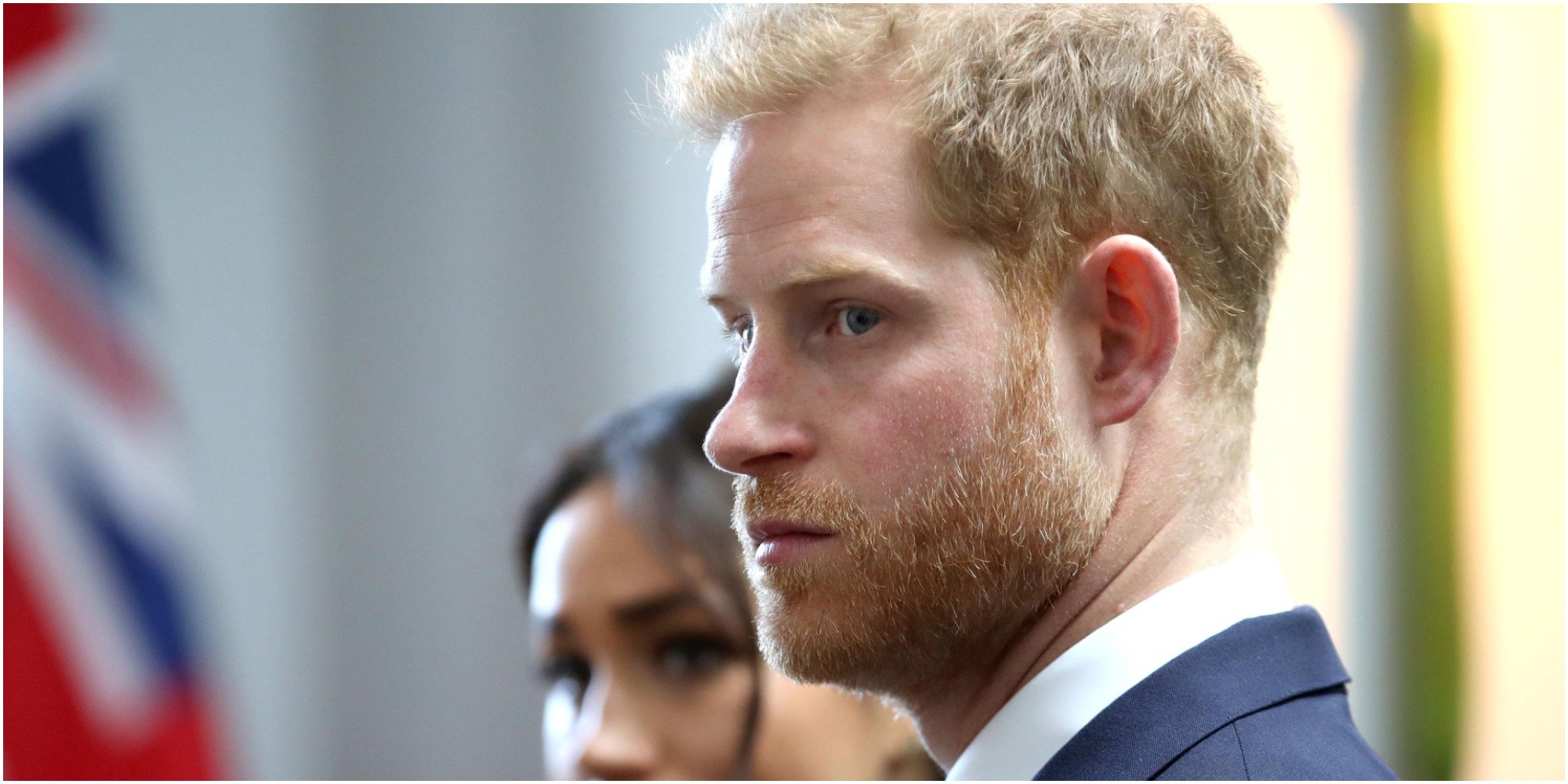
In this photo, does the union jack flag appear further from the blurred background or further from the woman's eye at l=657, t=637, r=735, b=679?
the woman's eye at l=657, t=637, r=735, b=679

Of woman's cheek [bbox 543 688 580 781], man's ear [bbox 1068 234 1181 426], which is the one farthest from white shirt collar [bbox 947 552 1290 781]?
woman's cheek [bbox 543 688 580 781]

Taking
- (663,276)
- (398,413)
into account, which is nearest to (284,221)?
(398,413)

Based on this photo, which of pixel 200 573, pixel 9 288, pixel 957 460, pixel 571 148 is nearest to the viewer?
pixel 957 460

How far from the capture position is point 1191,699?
938 mm

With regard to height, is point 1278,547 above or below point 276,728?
above

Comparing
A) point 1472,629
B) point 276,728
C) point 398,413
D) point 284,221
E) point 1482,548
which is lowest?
point 276,728

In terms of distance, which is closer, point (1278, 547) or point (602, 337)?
point (1278, 547)

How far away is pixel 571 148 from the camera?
3312mm

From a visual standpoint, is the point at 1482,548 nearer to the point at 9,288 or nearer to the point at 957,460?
the point at 957,460

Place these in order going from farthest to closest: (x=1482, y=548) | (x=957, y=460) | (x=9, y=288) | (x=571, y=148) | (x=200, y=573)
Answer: (x=571, y=148)
(x=200, y=573)
(x=9, y=288)
(x=1482, y=548)
(x=957, y=460)

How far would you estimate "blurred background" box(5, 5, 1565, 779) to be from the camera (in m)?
2.53

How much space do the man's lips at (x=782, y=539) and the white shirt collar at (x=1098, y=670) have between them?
191 millimetres

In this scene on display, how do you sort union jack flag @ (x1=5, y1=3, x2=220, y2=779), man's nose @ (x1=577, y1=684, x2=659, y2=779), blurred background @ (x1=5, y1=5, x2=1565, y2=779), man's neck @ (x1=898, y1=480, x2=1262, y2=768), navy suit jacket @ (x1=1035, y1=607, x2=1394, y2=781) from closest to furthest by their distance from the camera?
navy suit jacket @ (x1=1035, y1=607, x2=1394, y2=781) < man's neck @ (x1=898, y1=480, x2=1262, y2=768) < man's nose @ (x1=577, y1=684, x2=659, y2=779) < blurred background @ (x1=5, y1=5, x2=1565, y2=779) < union jack flag @ (x1=5, y1=3, x2=220, y2=779)

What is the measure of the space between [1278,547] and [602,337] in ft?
5.25
